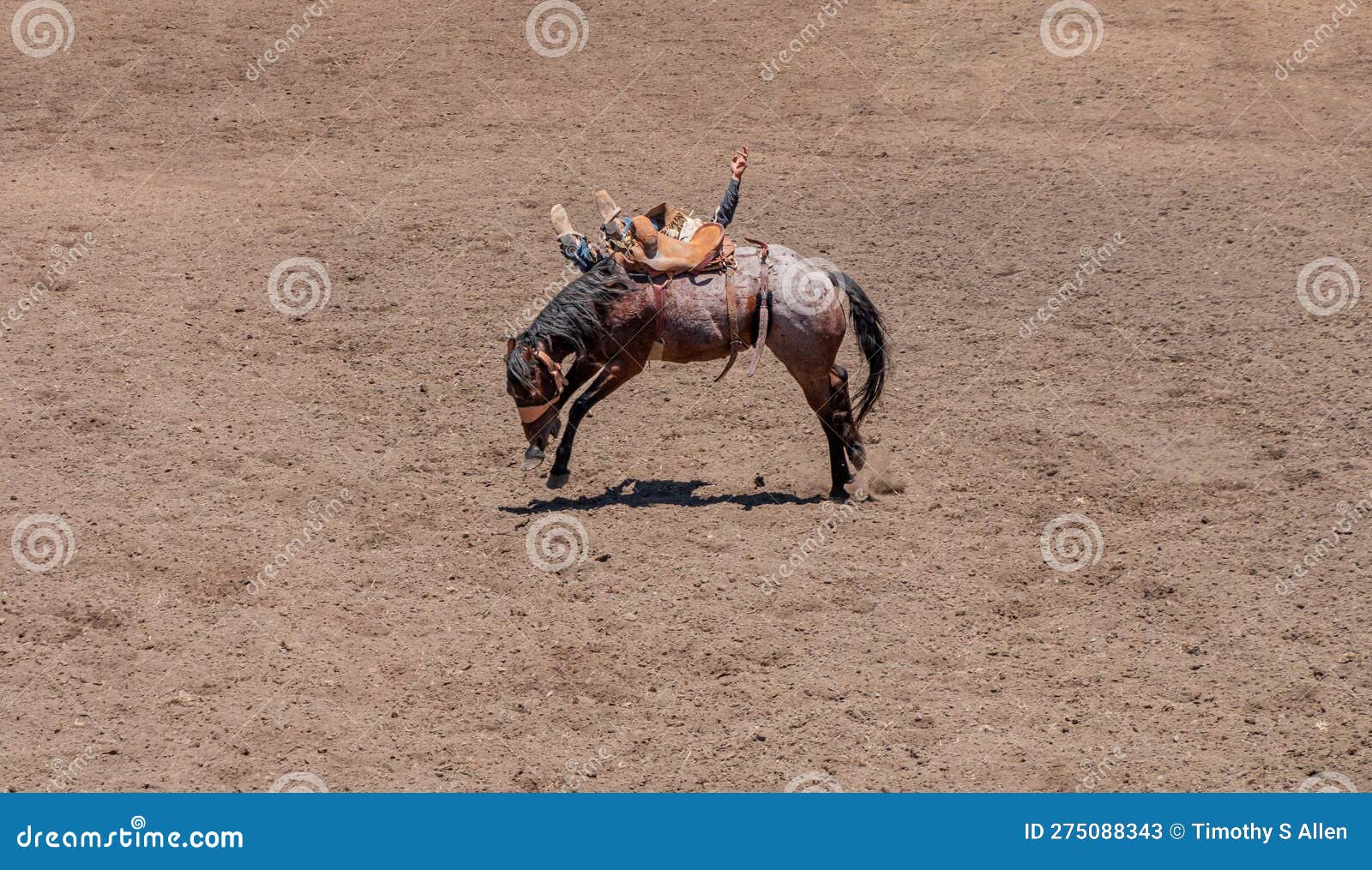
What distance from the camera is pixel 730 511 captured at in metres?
11.5

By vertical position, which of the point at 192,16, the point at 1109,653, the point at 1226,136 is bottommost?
the point at 1109,653

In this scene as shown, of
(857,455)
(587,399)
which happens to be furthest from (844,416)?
(587,399)

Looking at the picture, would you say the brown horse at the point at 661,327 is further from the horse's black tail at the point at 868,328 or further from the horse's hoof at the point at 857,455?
the horse's hoof at the point at 857,455

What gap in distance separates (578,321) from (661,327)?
0.61 metres

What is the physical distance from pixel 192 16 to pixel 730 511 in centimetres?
1140

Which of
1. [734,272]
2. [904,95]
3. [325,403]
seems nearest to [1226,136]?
[904,95]

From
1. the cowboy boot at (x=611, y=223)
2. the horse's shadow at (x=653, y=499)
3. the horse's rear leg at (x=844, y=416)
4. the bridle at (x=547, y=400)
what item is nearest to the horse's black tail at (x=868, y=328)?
the horse's rear leg at (x=844, y=416)

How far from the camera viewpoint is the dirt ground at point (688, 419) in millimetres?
9398

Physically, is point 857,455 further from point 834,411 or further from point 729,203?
point 729,203

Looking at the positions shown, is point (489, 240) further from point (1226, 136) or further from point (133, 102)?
point (1226, 136)

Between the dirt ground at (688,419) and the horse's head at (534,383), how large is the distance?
632 mm

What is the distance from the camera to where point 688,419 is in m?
12.9

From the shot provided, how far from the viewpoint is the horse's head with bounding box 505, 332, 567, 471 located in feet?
36.8

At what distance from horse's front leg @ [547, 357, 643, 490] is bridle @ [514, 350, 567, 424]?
7.2 inches
